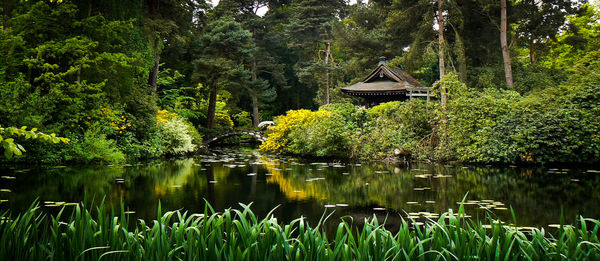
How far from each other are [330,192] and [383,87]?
675 inches

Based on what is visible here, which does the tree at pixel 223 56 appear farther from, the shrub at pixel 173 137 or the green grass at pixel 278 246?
Result: the green grass at pixel 278 246

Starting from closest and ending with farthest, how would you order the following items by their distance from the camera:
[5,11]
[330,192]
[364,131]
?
1. [330,192]
2. [5,11]
3. [364,131]

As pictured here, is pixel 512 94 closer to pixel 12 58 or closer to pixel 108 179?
pixel 108 179

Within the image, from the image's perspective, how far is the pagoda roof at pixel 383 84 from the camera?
22750 millimetres

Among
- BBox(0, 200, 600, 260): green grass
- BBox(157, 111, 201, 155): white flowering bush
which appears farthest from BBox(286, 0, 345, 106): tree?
BBox(0, 200, 600, 260): green grass

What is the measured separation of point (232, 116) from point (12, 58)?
85.2 ft

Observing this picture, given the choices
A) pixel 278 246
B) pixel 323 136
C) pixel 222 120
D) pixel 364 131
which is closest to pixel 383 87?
pixel 364 131

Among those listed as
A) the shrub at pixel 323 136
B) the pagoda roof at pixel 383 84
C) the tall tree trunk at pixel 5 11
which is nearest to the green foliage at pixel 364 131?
the shrub at pixel 323 136

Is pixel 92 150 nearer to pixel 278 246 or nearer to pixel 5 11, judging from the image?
pixel 5 11

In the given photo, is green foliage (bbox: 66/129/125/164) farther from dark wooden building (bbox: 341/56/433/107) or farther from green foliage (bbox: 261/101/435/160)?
dark wooden building (bbox: 341/56/433/107)

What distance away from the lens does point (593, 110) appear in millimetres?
10180

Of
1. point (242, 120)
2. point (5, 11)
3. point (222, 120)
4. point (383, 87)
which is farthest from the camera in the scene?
point (242, 120)

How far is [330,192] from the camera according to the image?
23.1 ft

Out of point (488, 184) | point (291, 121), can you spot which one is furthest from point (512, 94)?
point (291, 121)
